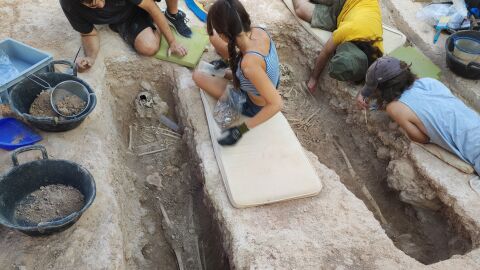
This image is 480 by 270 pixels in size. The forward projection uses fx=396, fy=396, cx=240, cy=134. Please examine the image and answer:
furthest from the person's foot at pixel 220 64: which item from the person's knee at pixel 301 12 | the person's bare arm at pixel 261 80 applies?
the person's knee at pixel 301 12

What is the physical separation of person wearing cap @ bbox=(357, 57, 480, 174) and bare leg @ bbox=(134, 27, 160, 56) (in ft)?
6.61

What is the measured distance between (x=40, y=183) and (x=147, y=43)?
168 cm

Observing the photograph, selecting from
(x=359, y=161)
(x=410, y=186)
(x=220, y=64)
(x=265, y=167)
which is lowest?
(x=359, y=161)

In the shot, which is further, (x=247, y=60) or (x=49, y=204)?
(x=247, y=60)

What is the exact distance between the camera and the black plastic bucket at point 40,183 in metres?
2.38

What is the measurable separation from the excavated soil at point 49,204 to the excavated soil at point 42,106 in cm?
62

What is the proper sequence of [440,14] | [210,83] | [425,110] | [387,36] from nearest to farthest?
1. [425,110]
2. [210,83]
3. [387,36]
4. [440,14]

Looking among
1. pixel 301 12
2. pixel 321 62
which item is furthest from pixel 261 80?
pixel 301 12

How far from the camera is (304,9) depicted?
445 cm

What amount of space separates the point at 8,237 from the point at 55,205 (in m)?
0.33

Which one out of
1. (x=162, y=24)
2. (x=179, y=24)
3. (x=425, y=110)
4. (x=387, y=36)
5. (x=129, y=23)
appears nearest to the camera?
(x=425, y=110)

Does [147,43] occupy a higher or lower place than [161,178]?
higher

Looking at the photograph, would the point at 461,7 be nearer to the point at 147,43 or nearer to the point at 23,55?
the point at 147,43

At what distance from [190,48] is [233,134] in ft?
4.24
